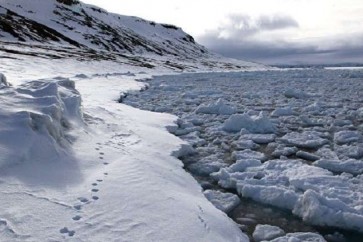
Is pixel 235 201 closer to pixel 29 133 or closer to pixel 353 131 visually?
pixel 29 133

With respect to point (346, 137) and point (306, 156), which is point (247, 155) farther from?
point (346, 137)

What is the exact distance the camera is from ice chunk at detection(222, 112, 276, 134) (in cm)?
925

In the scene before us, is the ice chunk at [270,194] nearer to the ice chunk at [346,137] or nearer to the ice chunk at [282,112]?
the ice chunk at [346,137]

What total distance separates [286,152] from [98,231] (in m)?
4.83

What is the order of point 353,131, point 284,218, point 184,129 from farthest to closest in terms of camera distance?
1. point 184,129
2. point 353,131
3. point 284,218

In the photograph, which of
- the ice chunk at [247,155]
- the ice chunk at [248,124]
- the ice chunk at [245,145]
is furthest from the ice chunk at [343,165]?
the ice chunk at [248,124]

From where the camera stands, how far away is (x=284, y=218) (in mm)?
4594

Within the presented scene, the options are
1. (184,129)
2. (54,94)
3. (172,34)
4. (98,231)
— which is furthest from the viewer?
(172,34)

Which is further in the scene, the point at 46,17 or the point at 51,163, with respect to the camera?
the point at 46,17

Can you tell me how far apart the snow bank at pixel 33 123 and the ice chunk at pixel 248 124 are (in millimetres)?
3976

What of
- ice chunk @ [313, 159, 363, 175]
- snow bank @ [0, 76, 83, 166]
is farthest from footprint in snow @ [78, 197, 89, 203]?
ice chunk @ [313, 159, 363, 175]

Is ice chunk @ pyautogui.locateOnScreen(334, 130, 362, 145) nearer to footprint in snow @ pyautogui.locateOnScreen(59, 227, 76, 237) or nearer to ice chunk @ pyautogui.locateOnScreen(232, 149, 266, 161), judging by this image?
ice chunk @ pyautogui.locateOnScreen(232, 149, 266, 161)

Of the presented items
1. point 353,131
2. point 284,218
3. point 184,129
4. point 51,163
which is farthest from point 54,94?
point 353,131

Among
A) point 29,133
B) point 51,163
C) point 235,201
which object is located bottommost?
point 235,201
